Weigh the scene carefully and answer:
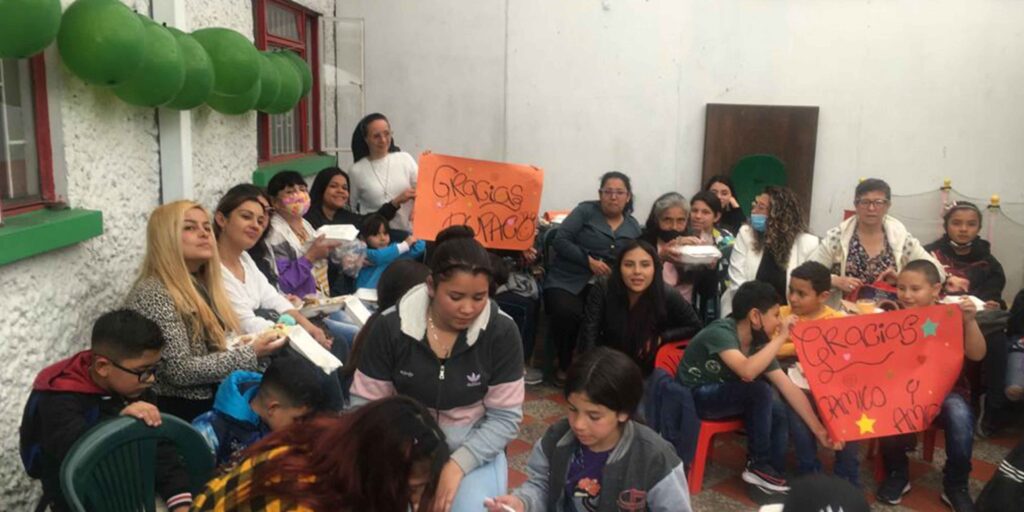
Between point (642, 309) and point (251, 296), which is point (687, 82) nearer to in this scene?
point (642, 309)

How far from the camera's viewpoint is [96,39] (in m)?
2.59

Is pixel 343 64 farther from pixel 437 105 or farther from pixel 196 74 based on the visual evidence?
pixel 196 74

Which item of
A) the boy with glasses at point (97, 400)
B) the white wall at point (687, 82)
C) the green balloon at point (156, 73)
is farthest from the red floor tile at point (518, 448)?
the white wall at point (687, 82)

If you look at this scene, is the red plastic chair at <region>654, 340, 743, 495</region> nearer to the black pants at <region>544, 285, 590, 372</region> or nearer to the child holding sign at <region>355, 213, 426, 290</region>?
the black pants at <region>544, 285, 590, 372</region>

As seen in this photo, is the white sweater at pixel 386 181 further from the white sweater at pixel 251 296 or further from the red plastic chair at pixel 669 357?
the red plastic chair at pixel 669 357

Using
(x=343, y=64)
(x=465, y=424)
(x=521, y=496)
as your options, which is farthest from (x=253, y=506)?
(x=343, y=64)

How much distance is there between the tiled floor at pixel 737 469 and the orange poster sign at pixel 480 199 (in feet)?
→ 3.59

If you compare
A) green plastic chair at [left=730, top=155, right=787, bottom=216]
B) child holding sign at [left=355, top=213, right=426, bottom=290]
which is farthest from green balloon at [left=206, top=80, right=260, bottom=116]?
green plastic chair at [left=730, top=155, right=787, bottom=216]

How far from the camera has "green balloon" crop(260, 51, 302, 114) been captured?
185 inches

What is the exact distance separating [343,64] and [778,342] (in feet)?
15.4

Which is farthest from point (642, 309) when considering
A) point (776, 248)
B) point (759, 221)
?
point (759, 221)

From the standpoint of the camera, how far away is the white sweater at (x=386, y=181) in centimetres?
539

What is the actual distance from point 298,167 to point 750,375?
12.1 ft

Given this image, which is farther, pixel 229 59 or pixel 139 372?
pixel 229 59
